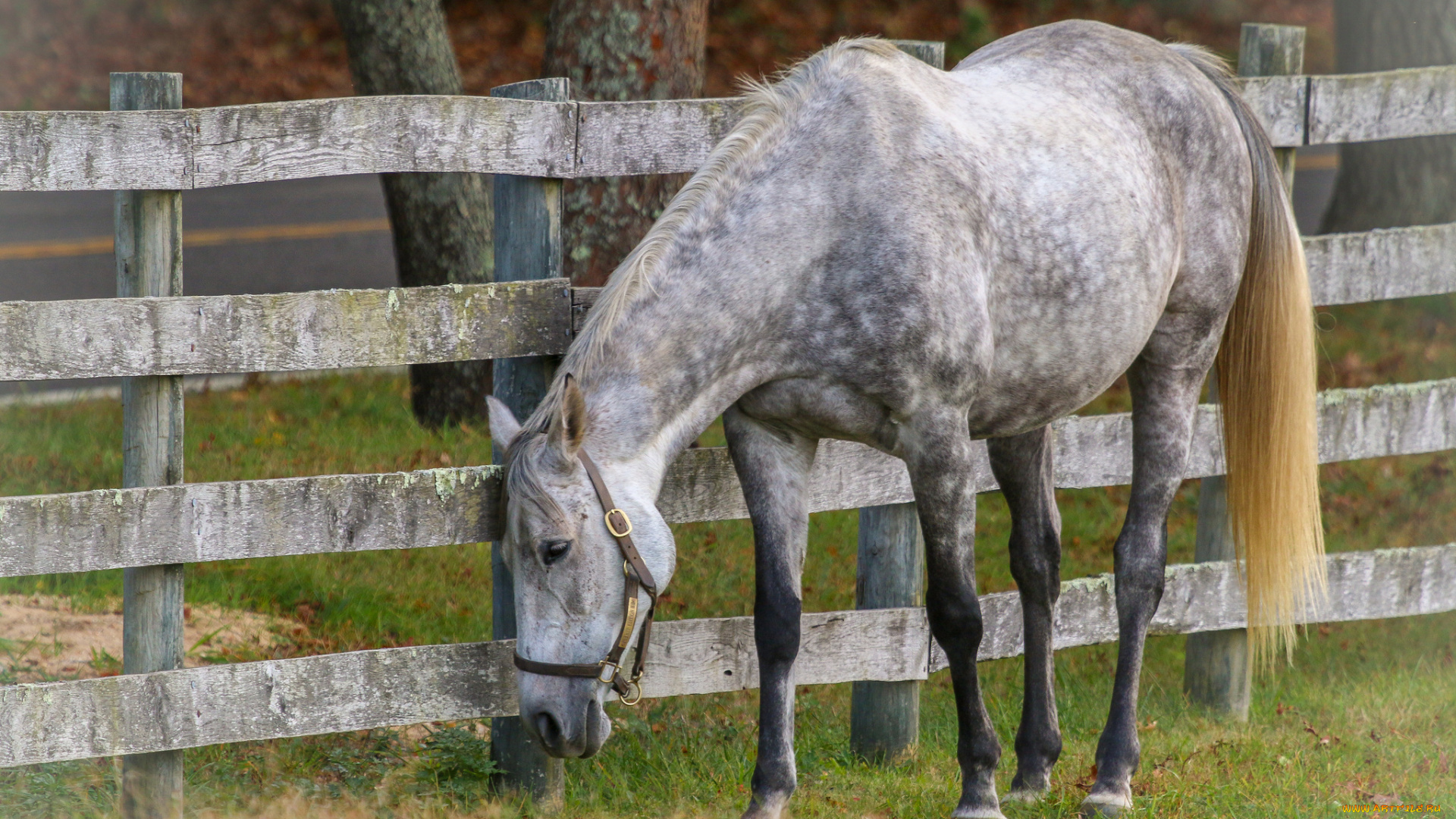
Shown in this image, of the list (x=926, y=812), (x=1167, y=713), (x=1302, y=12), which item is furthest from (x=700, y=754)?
(x=1302, y=12)

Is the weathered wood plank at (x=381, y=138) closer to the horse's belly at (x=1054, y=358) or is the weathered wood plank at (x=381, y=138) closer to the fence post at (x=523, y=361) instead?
the fence post at (x=523, y=361)

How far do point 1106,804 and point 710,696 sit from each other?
1.53m

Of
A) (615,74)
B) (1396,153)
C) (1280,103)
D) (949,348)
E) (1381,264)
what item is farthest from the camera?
(1396,153)

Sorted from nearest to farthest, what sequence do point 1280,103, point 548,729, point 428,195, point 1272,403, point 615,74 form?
point 548,729 < point 1272,403 < point 1280,103 < point 615,74 < point 428,195

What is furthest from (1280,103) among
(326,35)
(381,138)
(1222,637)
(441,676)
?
(326,35)

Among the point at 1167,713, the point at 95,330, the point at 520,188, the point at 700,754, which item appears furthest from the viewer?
the point at 1167,713

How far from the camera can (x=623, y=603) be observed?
308 cm

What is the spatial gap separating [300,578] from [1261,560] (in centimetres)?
342

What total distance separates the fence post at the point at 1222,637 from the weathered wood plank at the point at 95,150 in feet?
11.0

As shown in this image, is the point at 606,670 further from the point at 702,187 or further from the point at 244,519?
the point at 702,187

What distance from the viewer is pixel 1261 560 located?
4078 millimetres

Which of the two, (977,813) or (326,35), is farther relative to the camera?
(326,35)

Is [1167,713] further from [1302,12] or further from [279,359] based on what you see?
[1302,12]

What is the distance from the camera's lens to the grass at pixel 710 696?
373 cm
